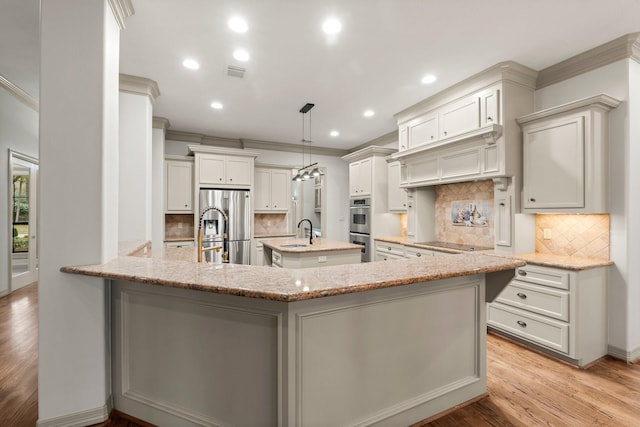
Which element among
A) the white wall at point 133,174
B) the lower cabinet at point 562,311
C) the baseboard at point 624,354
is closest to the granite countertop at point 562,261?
the lower cabinet at point 562,311

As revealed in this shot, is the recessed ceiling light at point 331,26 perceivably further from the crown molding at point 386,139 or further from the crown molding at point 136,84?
the crown molding at point 386,139

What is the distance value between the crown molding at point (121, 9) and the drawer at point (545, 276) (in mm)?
3895

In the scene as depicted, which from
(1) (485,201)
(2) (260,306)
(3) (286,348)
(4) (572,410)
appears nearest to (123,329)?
(2) (260,306)

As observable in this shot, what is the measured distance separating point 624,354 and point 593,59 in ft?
8.92

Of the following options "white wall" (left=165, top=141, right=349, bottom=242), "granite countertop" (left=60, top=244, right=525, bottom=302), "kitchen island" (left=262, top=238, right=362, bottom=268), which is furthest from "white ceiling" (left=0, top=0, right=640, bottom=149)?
"white wall" (left=165, top=141, right=349, bottom=242)

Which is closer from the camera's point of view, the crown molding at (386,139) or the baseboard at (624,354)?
the baseboard at (624,354)

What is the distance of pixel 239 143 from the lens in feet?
19.7

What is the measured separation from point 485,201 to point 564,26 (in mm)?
1935

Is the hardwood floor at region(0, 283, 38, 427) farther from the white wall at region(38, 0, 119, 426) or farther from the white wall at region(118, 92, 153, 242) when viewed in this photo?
the white wall at region(118, 92, 153, 242)

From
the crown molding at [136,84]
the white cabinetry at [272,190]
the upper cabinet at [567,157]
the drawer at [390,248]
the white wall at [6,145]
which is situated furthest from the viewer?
the white cabinetry at [272,190]

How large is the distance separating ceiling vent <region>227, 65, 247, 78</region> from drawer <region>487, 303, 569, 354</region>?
146 inches

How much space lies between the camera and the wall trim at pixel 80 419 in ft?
5.41

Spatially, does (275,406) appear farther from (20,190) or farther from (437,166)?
(20,190)

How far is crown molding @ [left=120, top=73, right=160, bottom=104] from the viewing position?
3248mm
